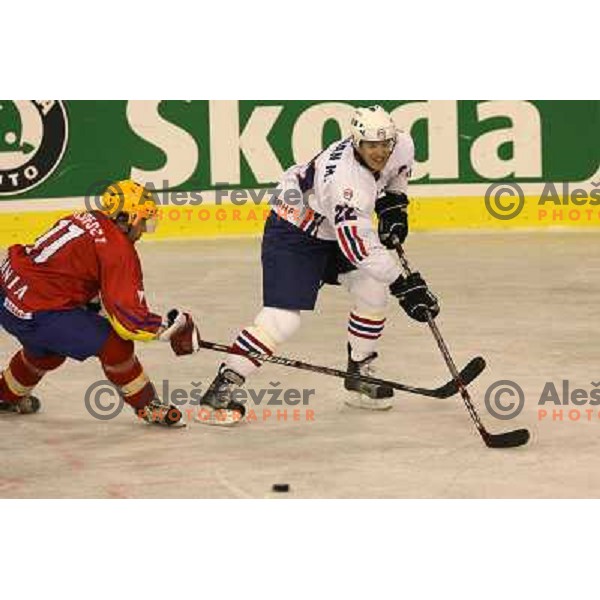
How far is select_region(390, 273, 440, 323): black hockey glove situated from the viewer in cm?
582

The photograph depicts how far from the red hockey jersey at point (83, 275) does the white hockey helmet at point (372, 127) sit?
0.91 meters

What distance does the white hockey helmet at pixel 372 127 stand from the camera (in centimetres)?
575

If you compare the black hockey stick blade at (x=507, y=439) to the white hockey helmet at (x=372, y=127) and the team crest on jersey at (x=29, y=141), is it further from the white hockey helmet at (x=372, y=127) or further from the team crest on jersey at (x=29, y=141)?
the team crest on jersey at (x=29, y=141)

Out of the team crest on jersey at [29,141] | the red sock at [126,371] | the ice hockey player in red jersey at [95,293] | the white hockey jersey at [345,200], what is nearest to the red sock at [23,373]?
the ice hockey player in red jersey at [95,293]

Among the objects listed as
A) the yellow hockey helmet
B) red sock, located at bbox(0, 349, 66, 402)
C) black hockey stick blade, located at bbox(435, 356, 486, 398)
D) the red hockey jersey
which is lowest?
black hockey stick blade, located at bbox(435, 356, 486, 398)

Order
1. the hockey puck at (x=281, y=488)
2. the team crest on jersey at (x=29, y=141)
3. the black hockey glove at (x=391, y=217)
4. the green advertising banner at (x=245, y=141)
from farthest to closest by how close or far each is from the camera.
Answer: the green advertising banner at (x=245, y=141) → the team crest on jersey at (x=29, y=141) → the black hockey glove at (x=391, y=217) → the hockey puck at (x=281, y=488)

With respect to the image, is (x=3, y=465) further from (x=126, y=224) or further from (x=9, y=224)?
(x=9, y=224)

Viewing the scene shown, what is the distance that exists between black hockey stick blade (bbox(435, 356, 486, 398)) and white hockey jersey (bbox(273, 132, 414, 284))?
0.51m

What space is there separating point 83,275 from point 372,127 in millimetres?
1140

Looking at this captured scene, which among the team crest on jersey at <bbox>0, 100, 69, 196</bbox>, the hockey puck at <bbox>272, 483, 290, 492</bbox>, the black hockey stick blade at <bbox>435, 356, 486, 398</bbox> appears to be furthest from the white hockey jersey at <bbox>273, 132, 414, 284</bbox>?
A: the team crest on jersey at <bbox>0, 100, 69, 196</bbox>

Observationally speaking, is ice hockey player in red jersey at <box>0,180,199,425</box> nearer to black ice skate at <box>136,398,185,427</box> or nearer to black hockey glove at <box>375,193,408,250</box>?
black ice skate at <box>136,398,185,427</box>

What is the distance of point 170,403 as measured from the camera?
249 inches

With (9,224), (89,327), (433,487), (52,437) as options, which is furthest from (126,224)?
(9,224)

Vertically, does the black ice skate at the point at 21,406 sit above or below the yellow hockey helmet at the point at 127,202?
below
